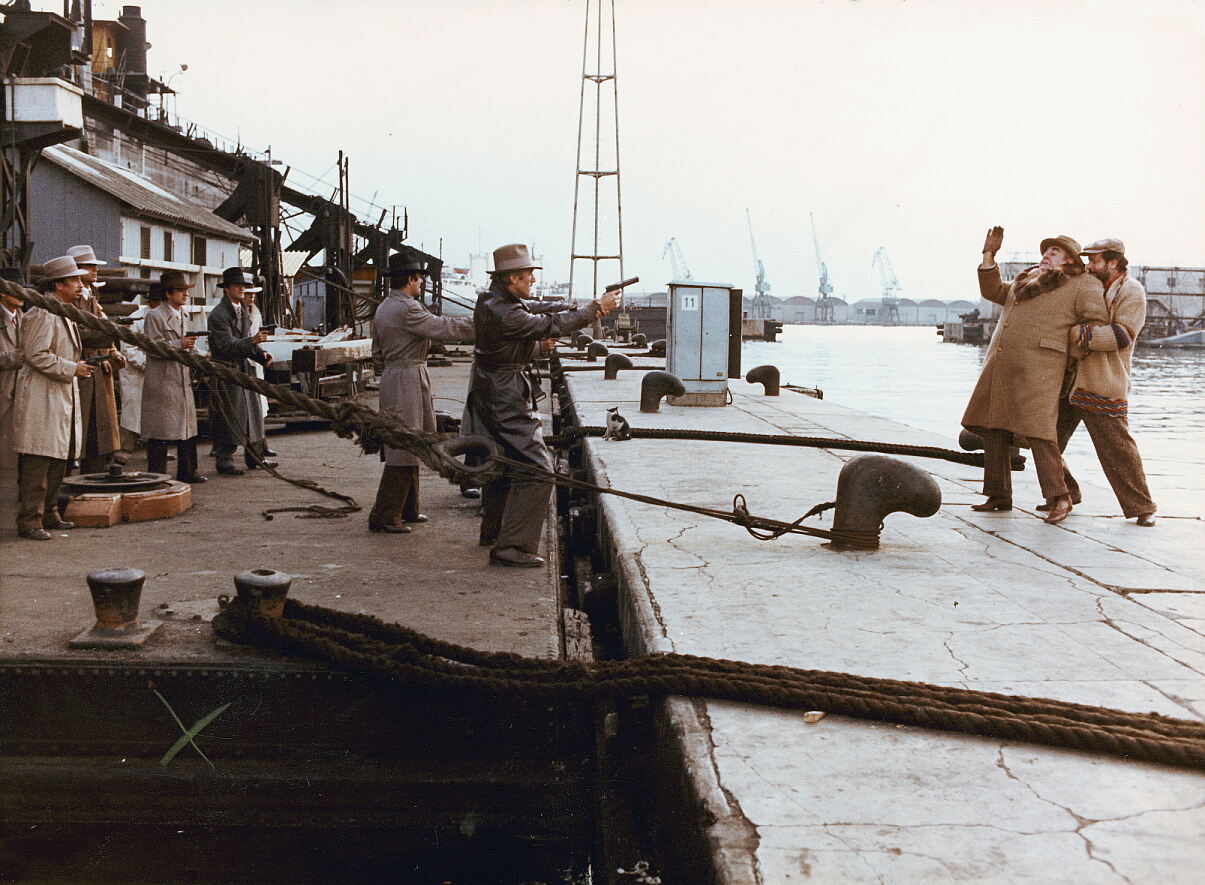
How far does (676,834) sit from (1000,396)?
15.4ft

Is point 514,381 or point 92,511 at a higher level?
point 514,381

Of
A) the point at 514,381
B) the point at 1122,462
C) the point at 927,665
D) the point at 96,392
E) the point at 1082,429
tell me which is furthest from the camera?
the point at 1082,429

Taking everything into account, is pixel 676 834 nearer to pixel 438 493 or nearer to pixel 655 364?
pixel 438 493

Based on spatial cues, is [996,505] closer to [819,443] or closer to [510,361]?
[819,443]

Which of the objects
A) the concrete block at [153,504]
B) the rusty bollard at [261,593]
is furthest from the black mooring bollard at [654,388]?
the rusty bollard at [261,593]

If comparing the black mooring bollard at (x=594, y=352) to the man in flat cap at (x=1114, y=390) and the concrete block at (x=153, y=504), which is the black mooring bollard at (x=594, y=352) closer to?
the concrete block at (x=153, y=504)

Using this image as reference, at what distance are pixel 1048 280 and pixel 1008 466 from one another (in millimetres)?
1222

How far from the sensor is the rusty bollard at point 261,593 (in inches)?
169

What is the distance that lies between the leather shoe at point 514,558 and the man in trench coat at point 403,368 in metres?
1.01

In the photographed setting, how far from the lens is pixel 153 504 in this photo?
705 centimetres

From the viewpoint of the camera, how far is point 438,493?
8.54m

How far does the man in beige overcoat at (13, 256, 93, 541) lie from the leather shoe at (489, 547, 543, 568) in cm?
264

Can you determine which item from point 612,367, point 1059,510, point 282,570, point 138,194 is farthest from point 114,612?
point 138,194

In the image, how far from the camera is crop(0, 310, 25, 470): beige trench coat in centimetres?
636
